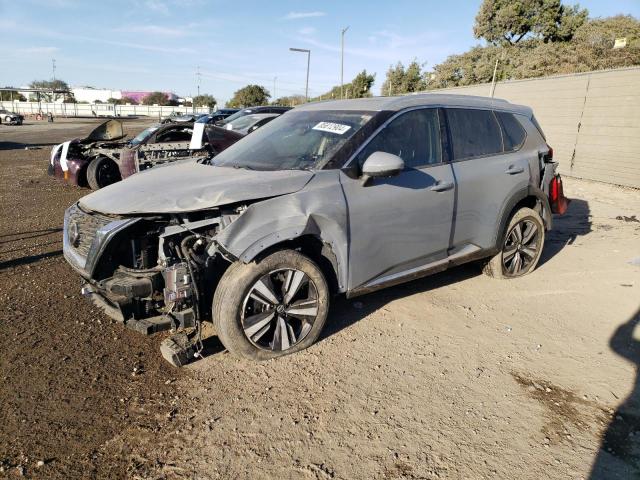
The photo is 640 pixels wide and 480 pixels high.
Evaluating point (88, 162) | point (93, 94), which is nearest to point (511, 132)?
point (88, 162)

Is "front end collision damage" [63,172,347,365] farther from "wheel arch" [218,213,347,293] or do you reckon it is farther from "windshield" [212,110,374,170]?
"windshield" [212,110,374,170]

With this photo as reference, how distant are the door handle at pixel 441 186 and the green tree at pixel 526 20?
99.7ft

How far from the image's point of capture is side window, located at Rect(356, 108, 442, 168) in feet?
11.7

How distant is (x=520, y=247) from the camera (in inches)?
192

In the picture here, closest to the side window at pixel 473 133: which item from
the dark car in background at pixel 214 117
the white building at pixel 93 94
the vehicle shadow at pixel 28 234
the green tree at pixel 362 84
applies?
the vehicle shadow at pixel 28 234

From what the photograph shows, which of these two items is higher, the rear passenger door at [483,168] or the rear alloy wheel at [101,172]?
the rear passenger door at [483,168]

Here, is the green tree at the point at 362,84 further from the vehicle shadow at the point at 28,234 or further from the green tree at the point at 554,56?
the vehicle shadow at the point at 28,234

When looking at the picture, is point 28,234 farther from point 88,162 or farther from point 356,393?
point 356,393

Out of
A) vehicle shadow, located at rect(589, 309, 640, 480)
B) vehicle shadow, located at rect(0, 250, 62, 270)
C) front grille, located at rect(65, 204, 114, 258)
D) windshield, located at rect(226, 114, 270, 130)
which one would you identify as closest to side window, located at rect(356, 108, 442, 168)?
front grille, located at rect(65, 204, 114, 258)

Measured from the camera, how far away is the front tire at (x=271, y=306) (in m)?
3.01

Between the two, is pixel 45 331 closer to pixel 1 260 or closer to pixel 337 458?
pixel 1 260

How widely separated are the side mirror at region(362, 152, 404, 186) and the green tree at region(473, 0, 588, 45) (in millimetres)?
31088

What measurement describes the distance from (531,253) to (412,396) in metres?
2.82

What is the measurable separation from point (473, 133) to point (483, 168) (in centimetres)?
36
